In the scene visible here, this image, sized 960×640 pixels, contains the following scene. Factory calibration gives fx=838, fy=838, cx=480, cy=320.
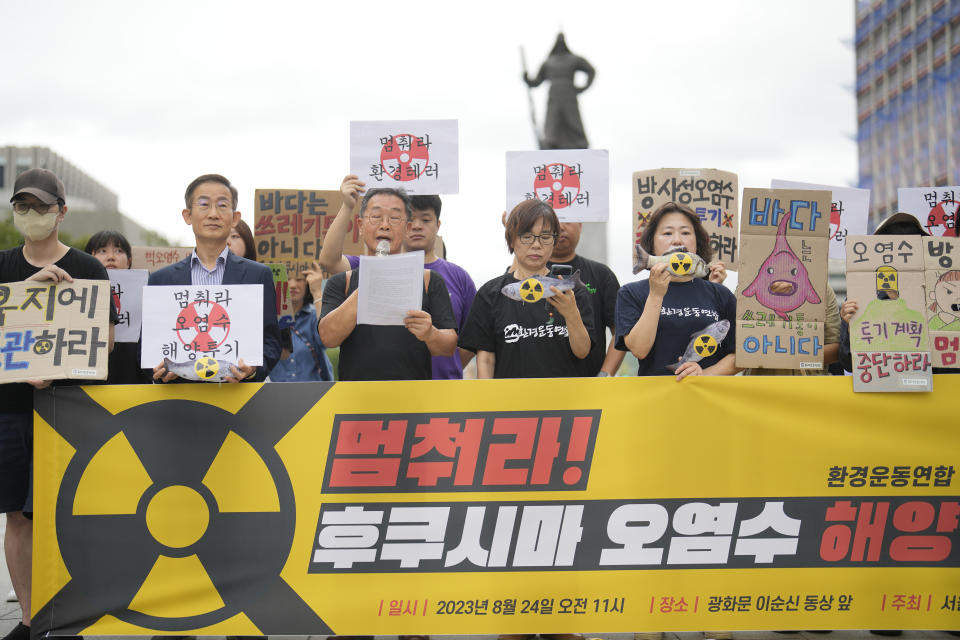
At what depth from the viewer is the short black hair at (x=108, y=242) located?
177 inches

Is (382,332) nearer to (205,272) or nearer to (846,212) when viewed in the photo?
(205,272)

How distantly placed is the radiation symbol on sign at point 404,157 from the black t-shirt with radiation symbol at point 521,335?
95 centimetres

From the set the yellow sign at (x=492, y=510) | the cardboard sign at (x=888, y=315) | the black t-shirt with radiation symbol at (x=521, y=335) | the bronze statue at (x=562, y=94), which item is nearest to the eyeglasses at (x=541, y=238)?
the black t-shirt with radiation symbol at (x=521, y=335)

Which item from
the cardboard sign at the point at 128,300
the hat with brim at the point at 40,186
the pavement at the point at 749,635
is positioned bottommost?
the pavement at the point at 749,635

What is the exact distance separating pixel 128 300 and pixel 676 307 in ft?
8.33

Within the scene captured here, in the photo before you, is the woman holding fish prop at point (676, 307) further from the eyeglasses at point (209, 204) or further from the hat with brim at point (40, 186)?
the hat with brim at point (40, 186)

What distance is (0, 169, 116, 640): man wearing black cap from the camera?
3.51 m

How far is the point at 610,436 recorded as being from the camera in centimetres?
336

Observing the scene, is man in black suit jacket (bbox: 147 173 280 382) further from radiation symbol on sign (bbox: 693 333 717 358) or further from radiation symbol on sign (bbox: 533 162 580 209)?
radiation symbol on sign (bbox: 693 333 717 358)

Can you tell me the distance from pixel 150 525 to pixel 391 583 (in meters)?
1.00

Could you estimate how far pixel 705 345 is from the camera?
3584mm

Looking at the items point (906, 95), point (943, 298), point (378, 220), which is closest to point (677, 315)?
point (943, 298)

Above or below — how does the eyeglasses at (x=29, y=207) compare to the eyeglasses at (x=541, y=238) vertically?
above

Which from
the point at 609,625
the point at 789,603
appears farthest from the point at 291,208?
the point at 789,603
